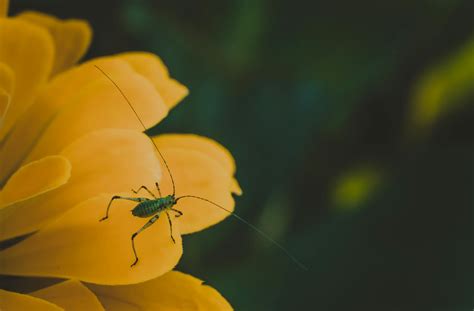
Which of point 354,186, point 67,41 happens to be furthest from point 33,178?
point 354,186

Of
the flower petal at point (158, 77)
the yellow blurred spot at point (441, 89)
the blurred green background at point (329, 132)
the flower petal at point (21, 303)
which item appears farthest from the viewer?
the yellow blurred spot at point (441, 89)

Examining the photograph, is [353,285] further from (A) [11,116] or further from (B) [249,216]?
(A) [11,116]

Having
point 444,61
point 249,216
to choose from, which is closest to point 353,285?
point 249,216

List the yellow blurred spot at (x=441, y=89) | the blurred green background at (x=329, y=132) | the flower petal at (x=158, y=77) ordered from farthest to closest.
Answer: the yellow blurred spot at (x=441, y=89) → the blurred green background at (x=329, y=132) → the flower petal at (x=158, y=77)

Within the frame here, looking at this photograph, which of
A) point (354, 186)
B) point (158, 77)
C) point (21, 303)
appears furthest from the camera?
point (354, 186)

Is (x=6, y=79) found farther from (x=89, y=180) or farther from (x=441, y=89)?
(x=441, y=89)

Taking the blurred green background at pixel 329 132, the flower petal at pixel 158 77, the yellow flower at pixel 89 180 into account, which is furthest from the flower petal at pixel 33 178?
the blurred green background at pixel 329 132

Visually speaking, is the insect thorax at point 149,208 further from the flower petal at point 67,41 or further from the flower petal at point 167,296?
the flower petal at point 67,41
